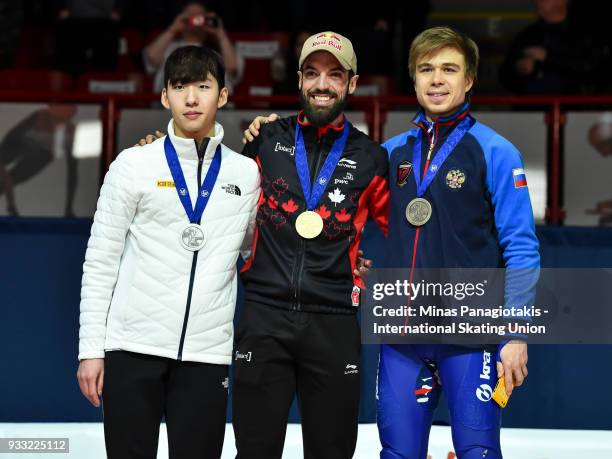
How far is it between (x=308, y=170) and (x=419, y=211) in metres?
0.46

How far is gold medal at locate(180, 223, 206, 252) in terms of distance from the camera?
392cm

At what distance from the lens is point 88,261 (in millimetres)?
3936

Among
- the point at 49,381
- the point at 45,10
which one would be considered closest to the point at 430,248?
the point at 49,381

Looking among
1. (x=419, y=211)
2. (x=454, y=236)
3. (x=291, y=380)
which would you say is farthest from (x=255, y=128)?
(x=291, y=380)

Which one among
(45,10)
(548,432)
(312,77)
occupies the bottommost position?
(548,432)

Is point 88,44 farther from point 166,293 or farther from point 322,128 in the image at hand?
point 166,293

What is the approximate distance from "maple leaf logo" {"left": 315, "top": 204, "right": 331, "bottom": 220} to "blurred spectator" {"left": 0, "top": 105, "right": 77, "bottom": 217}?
10.7ft

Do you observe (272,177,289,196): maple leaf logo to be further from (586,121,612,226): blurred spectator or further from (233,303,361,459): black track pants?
(586,121,612,226): blurred spectator

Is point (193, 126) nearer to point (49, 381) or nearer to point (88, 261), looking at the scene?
point (88, 261)

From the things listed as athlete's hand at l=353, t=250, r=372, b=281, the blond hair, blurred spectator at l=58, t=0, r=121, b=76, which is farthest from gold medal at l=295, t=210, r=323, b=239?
blurred spectator at l=58, t=0, r=121, b=76

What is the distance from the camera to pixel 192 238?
3922mm

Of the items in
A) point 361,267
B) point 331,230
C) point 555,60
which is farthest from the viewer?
point 555,60

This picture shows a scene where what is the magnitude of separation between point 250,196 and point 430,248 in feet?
2.38

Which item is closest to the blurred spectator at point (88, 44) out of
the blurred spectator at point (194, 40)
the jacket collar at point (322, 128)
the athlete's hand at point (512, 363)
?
the blurred spectator at point (194, 40)
